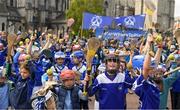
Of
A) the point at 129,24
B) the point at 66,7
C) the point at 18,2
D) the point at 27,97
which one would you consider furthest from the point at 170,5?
the point at 27,97

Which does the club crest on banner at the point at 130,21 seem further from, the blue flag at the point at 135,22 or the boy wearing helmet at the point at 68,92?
the boy wearing helmet at the point at 68,92

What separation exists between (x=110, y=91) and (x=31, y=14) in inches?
2634

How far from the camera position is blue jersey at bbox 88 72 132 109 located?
7734mm

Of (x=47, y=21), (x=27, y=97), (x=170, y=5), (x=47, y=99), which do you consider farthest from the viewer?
(x=170, y=5)

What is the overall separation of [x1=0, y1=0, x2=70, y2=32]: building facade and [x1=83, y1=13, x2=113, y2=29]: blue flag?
3282 centimetres

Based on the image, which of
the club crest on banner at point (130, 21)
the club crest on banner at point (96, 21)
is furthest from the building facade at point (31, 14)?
the club crest on banner at point (96, 21)

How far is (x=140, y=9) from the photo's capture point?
293 feet

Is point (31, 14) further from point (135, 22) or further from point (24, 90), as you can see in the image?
point (24, 90)

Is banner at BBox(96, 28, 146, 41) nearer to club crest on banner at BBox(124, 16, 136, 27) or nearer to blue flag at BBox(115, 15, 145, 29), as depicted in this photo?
blue flag at BBox(115, 15, 145, 29)

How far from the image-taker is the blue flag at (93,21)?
3194cm

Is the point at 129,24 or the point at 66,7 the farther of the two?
the point at 66,7

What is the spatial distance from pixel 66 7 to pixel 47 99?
7487 cm

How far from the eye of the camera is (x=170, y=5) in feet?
361

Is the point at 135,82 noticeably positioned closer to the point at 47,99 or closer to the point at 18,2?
the point at 47,99
